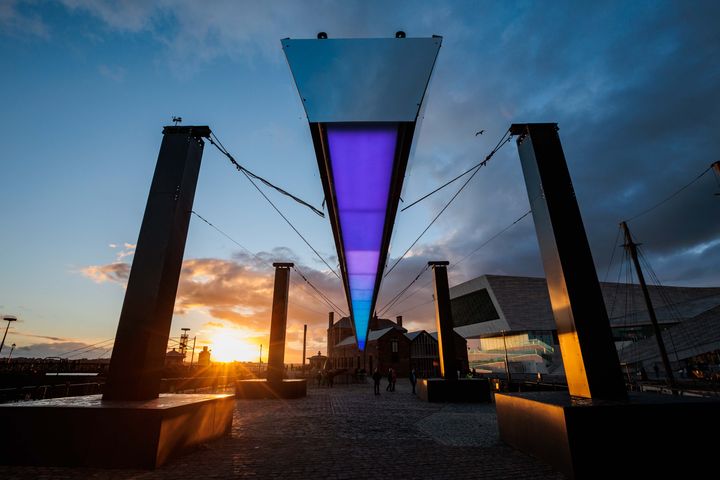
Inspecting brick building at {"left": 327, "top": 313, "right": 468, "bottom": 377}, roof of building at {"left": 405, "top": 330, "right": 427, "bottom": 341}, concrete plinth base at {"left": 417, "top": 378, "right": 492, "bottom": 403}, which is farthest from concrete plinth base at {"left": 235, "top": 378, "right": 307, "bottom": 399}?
roof of building at {"left": 405, "top": 330, "right": 427, "bottom": 341}

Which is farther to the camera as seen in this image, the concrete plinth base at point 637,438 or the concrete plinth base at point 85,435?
the concrete plinth base at point 85,435

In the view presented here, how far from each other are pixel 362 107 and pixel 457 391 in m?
14.6

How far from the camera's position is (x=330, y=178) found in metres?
3.86

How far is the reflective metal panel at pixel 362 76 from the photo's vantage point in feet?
8.26

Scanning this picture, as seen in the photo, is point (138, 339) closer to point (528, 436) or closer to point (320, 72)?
point (320, 72)

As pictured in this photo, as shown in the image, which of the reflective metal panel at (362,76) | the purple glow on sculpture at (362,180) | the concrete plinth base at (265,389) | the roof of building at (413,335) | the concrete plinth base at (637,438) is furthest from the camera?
the roof of building at (413,335)

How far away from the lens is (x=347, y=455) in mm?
5574

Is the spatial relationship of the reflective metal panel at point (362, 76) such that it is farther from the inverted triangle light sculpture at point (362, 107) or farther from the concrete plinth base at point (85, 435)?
the concrete plinth base at point (85, 435)

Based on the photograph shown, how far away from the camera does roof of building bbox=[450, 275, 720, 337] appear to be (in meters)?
58.4

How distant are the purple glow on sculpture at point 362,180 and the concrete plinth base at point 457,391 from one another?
1025cm

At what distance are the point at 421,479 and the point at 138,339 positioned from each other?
5.16 meters

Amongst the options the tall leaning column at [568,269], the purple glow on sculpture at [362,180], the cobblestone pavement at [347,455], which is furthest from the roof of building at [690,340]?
the purple glow on sculpture at [362,180]

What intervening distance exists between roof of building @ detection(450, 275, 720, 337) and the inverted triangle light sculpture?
6717 cm

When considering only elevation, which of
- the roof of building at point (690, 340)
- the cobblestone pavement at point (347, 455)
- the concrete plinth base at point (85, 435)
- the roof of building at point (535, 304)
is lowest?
the cobblestone pavement at point (347, 455)
